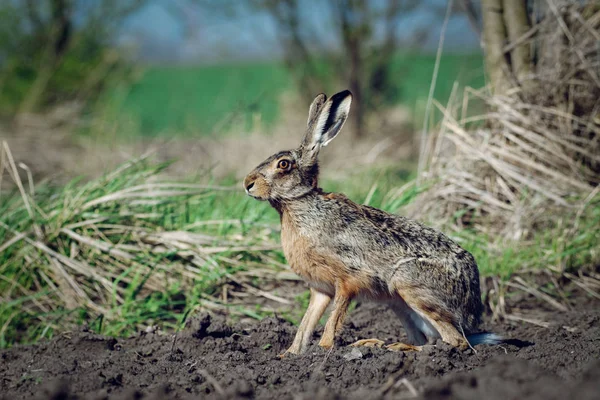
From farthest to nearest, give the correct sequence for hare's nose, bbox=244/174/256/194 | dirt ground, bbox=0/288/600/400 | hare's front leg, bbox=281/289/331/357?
hare's nose, bbox=244/174/256/194
hare's front leg, bbox=281/289/331/357
dirt ground, bbox=0/288/600/400

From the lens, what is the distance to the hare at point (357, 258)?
3783 mm

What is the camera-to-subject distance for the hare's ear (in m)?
4.11

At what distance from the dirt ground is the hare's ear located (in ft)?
3.69

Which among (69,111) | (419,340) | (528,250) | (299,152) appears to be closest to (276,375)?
(419,340)

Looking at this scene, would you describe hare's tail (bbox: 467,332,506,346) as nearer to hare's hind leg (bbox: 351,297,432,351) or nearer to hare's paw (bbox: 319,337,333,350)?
hare's hind leg (bbox: 351,297,432,351)

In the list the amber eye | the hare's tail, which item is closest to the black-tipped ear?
the amber eye

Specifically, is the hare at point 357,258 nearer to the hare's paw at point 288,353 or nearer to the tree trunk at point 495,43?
the hare's paw at point 288,353

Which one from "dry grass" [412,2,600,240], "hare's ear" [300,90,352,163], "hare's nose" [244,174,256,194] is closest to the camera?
"hare's nose" [244,174,256,194]

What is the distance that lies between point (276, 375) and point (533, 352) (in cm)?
144

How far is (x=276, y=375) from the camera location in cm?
322

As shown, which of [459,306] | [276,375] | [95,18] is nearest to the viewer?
[276,375]

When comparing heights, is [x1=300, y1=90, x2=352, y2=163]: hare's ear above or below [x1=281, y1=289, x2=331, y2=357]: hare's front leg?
above

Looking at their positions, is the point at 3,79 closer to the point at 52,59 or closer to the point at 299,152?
the point at 52,59

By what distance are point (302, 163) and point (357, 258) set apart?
716 millimetres
